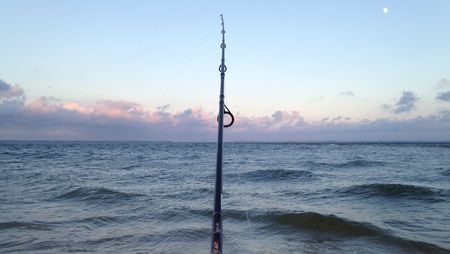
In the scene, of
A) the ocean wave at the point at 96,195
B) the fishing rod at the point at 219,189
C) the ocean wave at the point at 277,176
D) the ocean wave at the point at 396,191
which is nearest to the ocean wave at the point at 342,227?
the ocean wave at the point at 396,191

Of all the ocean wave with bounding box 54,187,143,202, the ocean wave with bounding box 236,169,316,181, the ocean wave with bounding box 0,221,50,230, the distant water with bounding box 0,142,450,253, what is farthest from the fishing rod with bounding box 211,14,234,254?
the ocean wave with bounding box 236,169,316,181

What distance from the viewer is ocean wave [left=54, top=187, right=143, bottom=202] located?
1352cm

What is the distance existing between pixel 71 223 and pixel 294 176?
1469 centimetres

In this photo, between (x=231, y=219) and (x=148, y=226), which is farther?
(x=231, y=219)

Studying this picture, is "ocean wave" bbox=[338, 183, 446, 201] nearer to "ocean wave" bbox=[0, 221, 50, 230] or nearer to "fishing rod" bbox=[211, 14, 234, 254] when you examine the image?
"ocean wave" bbox=[0, 221, 50, 230]

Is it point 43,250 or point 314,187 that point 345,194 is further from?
point 43,250

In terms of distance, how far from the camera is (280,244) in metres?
8.05

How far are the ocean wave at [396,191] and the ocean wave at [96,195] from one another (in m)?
A: 9.34

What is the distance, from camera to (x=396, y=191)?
1487 cm

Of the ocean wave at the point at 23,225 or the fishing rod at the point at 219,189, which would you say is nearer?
the fishing rod at the point at 219,189

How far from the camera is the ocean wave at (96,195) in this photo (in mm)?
13523

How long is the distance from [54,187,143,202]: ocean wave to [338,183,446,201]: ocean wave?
30.6ft

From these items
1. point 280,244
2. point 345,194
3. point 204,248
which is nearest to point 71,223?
point 204,248

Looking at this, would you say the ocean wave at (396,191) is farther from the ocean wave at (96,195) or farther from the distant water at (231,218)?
the ocean wave at (96,195)
